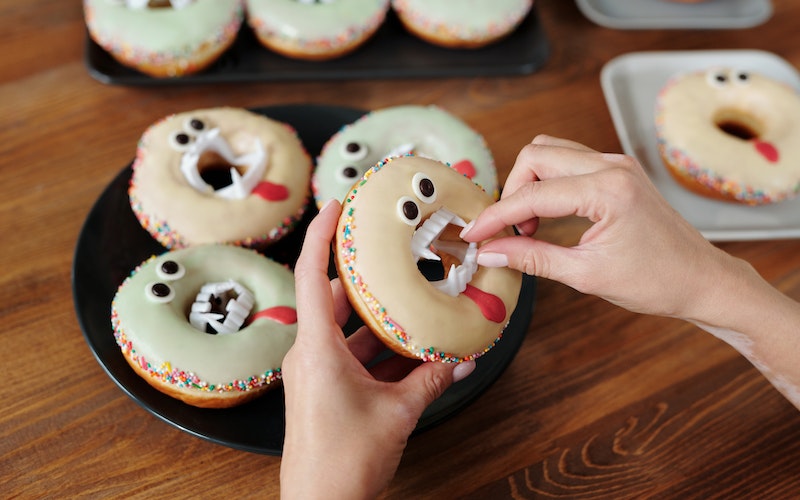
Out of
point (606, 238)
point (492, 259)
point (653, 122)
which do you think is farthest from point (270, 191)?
point (653, 122)

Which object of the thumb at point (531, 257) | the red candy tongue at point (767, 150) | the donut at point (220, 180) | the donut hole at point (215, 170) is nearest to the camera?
the thumb at point (531, 257)

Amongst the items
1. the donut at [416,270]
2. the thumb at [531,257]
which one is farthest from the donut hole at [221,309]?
the thumb at [531,257]

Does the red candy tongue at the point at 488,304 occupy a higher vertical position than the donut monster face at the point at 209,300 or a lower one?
higher

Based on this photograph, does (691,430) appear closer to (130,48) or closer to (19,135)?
(130,48)

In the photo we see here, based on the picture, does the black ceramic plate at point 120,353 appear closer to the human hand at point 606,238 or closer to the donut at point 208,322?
the donut at point 208,322

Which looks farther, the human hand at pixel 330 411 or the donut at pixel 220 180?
the donut at pixel 220 180

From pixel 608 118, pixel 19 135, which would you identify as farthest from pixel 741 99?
pixel 19 135
